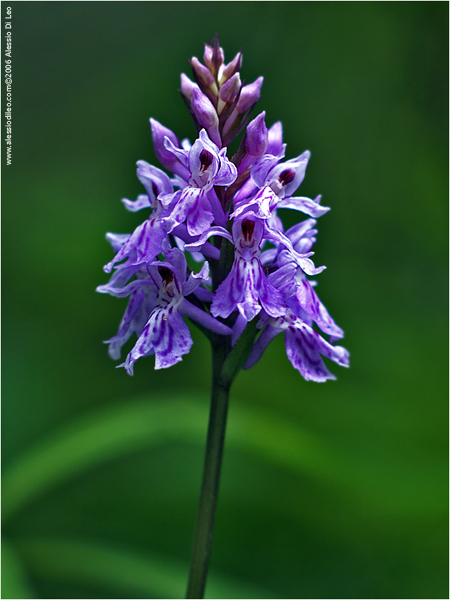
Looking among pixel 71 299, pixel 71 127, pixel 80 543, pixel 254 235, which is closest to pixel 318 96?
pixel 71 127

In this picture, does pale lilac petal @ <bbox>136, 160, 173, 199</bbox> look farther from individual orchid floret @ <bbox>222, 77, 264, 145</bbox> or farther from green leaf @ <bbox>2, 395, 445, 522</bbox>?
green leaf @ <bbox>2, 395, 445, 522</bbox>

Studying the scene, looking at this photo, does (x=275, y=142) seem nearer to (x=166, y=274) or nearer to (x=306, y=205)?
(x=306, y=205)

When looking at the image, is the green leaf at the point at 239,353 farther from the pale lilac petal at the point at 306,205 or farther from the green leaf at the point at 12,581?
the green leaf at the point at 12,581

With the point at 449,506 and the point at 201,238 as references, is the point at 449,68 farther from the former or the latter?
the point at 201,238

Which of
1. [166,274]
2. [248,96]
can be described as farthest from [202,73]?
[166,274]

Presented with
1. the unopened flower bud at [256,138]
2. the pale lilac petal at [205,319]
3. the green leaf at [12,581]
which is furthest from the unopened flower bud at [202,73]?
the green leaf at [12,581]

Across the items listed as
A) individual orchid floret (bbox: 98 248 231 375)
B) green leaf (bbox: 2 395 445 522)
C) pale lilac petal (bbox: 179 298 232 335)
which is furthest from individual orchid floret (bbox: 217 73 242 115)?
green leaf (bbox: 2 395 445 522)
